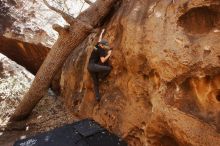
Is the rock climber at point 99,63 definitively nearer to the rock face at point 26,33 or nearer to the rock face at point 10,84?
the rock face at point 10,84

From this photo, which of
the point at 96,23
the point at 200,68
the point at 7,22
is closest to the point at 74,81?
the point at 96,23

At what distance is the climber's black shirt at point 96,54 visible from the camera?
21.9 ft

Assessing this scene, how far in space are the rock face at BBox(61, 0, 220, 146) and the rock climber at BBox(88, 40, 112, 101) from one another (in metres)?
0.13

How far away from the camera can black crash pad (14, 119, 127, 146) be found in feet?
14.4

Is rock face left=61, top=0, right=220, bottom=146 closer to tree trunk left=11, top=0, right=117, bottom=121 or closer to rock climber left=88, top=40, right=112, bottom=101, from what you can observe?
rock climber left=88, top=40, right=112, bottom=101

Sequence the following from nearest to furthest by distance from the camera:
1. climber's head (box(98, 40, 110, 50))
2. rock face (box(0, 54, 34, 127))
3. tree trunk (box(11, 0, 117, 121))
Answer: climber's head (box(98, 40, 110, 50)) < tree trunk (box(11, 0, 117, 121)) < rock face (box(0, 54, 34, 127))

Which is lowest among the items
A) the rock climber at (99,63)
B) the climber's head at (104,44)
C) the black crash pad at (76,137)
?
the black crash pad at (76,137)

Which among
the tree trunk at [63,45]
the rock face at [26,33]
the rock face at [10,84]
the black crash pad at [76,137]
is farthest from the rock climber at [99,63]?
the rock face at [26,33]

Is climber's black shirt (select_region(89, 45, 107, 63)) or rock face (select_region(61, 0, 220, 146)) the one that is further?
climber's black shirt (select_region(89, 45, 107, 63))

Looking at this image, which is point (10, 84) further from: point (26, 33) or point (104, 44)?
point (104, 44)

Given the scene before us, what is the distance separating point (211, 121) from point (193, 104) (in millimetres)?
379

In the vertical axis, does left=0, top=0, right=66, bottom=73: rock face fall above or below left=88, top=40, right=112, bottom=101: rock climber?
above

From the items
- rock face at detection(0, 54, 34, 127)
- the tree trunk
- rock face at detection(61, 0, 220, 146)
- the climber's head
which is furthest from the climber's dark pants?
rock face at detection(0, 54, 34, 127)

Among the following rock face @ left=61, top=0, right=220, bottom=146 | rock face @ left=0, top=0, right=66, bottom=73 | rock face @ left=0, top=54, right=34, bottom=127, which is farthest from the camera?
rock face @ left=0, top=0, right=66, bottom=73
